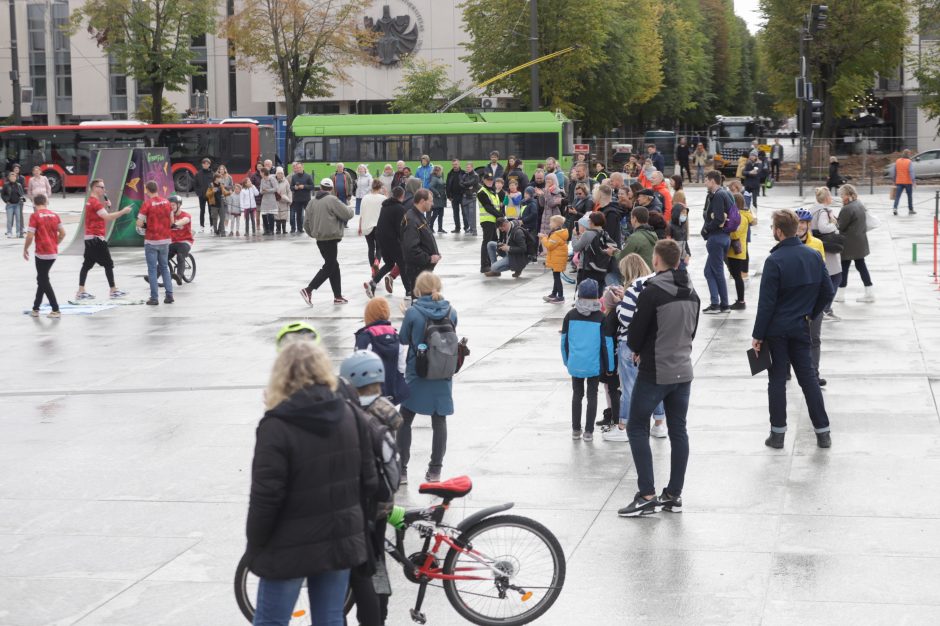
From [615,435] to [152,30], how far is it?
5631 centimetres

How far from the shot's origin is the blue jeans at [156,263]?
18.2m

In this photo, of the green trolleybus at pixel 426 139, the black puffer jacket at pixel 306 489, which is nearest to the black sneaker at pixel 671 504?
the black puffer jacket at pixel 306 489

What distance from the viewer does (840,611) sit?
6203 millimetres

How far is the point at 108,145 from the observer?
52.9 metres

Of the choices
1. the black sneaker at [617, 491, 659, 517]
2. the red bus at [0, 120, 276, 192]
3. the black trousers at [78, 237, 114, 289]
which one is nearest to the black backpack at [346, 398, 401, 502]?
the black sneaker at [617, 491, 659, 517]

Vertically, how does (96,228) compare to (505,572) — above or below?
above

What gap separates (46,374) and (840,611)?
9.45m

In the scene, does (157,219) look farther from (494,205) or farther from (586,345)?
(586,345)

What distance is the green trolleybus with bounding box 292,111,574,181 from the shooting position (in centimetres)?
4506

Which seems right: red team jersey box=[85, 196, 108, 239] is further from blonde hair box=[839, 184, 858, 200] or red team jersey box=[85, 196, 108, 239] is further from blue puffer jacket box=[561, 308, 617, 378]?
blue puffer jacket box=[561, 308, 617, 378]

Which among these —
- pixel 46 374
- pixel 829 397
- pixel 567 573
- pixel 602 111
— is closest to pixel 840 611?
pixel 567 573

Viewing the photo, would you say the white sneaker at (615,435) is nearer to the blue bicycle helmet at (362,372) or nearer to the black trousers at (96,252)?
the blue bicycle helmet at (362,372)

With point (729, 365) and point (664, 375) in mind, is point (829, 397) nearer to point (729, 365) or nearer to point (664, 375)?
point (729, 365)

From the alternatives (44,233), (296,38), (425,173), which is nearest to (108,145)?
(296,38)
